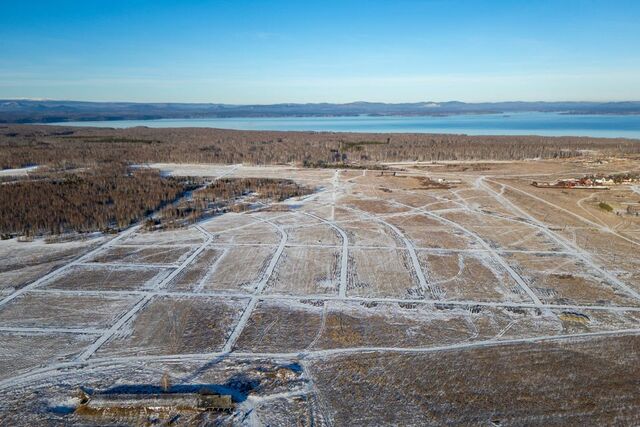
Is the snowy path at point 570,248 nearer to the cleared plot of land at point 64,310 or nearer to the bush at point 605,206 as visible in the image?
the bush at point 605,206

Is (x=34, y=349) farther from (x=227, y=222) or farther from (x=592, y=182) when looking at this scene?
(x=592, y=182)

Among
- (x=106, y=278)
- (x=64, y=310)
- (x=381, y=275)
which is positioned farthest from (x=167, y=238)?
(x=381, y=275)

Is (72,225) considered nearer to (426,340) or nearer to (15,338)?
(15,338)

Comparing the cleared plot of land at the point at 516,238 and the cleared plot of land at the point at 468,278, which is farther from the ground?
the cleared plot of land at the point at 516,238

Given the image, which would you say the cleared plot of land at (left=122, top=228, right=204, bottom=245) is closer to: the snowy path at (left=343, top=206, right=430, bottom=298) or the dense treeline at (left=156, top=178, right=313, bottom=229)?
the dense treeline at (left=156, top=178, right=313, bottom=229)

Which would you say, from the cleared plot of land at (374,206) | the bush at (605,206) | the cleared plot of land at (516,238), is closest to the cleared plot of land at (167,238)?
the cleared plot of land at (374,206)
